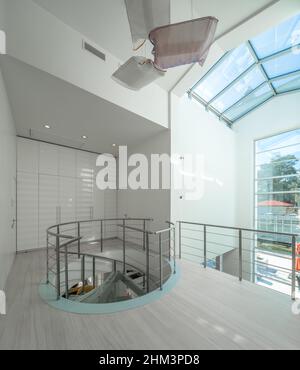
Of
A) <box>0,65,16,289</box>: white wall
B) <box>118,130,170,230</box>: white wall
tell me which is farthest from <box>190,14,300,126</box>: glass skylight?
<box>0,65,16,289</box>: white wall

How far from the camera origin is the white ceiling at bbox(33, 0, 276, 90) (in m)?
2.35

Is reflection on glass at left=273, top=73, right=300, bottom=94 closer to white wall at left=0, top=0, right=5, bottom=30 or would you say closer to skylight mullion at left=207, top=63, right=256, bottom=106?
skylight mullion at left=207, top=63, right=256, bottom=106

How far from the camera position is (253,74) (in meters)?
4.90

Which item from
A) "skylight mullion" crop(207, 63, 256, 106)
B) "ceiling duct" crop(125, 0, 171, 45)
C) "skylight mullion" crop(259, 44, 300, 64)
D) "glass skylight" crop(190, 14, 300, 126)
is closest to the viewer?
"ceiling duct" crop(125, 0, 171, 45)

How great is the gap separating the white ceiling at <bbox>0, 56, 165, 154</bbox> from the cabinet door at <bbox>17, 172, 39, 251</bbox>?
1.12m

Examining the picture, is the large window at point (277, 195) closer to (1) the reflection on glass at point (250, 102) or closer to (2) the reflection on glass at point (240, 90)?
(1) the reflection on glass at point (250, 102)

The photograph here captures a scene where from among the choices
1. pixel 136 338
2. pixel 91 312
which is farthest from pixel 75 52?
pixel 136 338

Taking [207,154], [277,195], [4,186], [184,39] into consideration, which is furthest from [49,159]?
[277,195]

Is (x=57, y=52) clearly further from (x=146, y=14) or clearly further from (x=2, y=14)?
(x=146, y=14)

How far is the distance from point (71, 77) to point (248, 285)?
12.8ft

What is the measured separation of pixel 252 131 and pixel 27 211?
747 cm

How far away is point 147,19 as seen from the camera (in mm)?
1542
